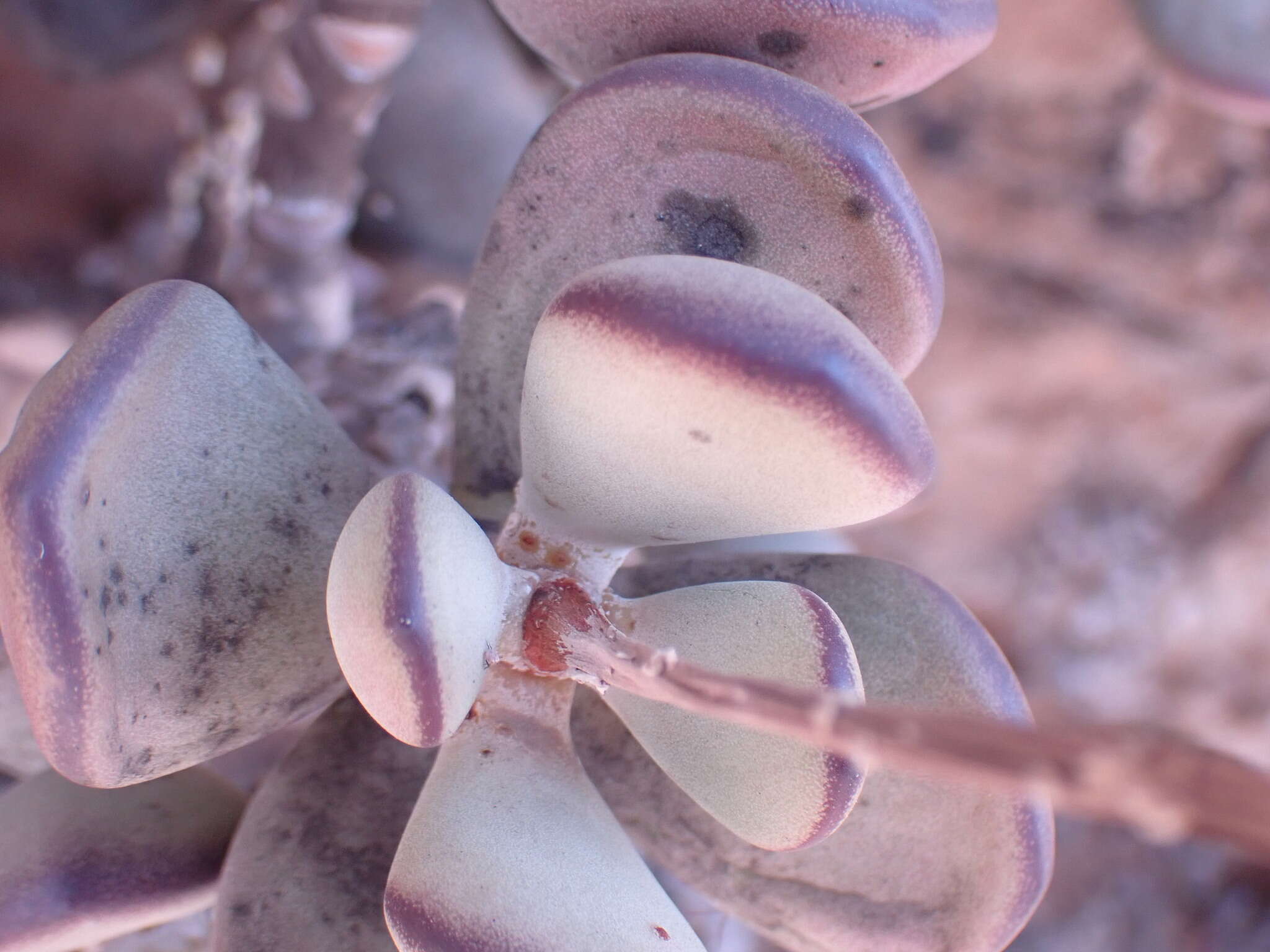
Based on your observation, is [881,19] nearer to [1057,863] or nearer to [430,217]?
[430,217]

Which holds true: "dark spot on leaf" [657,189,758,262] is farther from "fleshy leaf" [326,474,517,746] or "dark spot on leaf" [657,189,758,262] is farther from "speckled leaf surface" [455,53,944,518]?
"fleshy leaf" [326,474,517,746]

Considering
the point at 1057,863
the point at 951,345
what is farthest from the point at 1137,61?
the point at 1057,863

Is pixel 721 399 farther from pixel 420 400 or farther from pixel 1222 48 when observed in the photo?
pixel 1222 48

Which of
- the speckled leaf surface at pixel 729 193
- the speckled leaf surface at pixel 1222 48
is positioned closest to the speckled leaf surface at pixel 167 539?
the speckled leaf surface at pixel 729 193

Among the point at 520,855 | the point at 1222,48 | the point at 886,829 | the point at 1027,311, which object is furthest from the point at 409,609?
the point at 1027,311

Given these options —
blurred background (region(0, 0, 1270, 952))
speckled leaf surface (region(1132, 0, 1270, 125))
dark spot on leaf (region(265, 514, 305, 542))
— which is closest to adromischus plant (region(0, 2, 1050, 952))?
dark spot on leaf (region(265, 514, 305, 542))

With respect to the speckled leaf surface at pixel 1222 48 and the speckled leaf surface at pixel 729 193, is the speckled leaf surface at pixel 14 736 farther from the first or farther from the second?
the speckled leaf surface at pixel 1222 48
